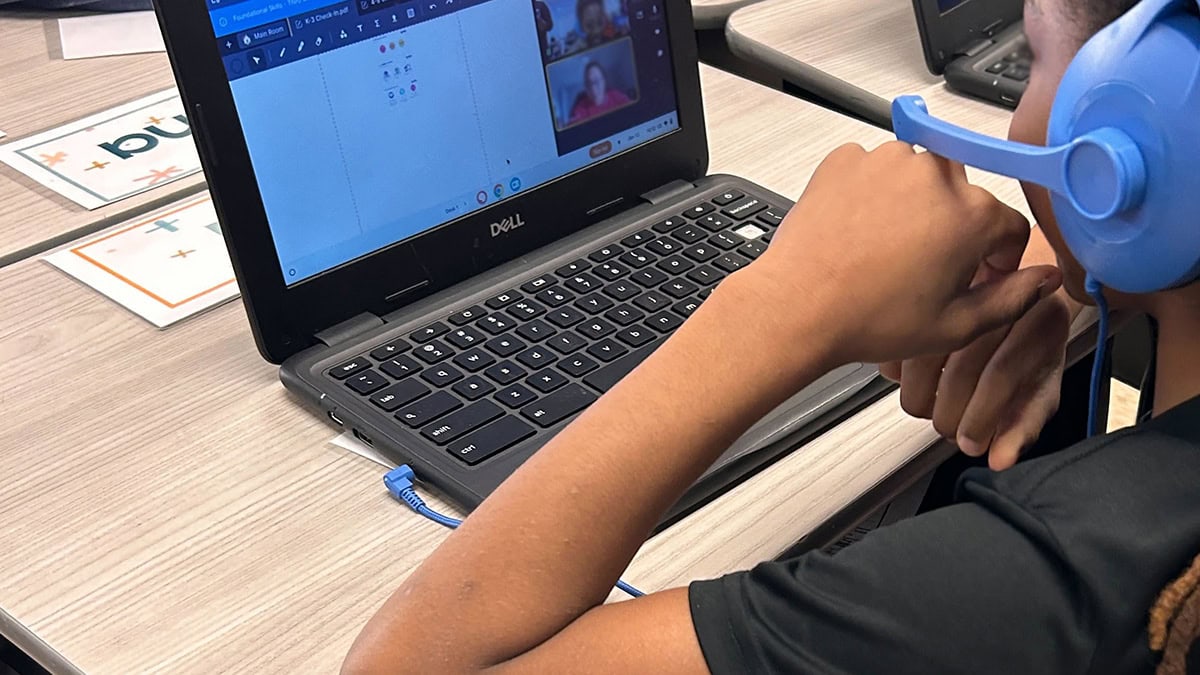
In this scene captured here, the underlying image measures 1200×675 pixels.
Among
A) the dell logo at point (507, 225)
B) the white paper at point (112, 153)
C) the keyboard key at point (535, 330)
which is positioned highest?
the white paper at point (112, 153)

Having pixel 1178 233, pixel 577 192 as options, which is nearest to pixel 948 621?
pixel 1178 233

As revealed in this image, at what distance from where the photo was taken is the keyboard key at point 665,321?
36.4 inches

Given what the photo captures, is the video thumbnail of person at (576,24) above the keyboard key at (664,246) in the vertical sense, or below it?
above

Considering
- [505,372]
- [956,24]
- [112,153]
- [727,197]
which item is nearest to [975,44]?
[956,24]

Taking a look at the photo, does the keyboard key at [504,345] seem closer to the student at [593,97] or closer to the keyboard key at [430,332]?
the keyboard key at [430,332]

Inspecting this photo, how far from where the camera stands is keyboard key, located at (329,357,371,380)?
887 mm

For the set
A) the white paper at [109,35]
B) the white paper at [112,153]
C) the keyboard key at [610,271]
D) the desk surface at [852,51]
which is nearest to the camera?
the keyboard key at [610,271]

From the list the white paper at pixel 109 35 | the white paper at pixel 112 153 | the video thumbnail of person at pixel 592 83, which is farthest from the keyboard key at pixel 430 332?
the white paper at pixel 109 35

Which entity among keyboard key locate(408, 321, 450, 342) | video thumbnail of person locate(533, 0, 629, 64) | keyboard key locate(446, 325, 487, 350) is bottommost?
keyboard key locate(446, 325, 487, 350)

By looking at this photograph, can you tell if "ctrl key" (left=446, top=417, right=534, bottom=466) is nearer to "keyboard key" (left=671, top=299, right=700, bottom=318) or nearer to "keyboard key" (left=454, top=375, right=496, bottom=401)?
"keyboard key" (left=454, top=375, right=496, bottom=401)

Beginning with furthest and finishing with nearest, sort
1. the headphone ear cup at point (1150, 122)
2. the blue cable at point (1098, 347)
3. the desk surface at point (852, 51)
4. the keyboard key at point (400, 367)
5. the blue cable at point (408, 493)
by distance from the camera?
the desk surface at point (852, 51), the keyboard key at point (400, 367), the blue cable at point (408, 493), the blue cable at point (1098, 347), the headphone ear cup at point (1150, 122)

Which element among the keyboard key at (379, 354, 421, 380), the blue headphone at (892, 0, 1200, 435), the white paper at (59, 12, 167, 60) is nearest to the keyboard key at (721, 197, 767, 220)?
the keyboard key at (379, 354, 421, 380)

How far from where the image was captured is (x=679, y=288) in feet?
3.19

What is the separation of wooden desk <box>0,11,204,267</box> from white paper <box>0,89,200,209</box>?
14mm
